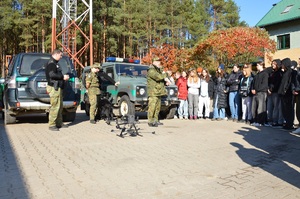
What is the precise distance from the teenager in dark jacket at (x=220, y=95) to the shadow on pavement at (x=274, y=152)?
7.65 ft

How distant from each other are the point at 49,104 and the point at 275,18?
29773 mm

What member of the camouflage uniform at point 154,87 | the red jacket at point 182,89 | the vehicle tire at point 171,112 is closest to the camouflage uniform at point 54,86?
the camouflage uniform at point 154,87

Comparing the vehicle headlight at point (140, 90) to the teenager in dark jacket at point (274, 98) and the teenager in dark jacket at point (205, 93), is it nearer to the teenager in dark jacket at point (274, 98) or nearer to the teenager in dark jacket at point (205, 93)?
the teenager in dark jacket at point (205, 93)

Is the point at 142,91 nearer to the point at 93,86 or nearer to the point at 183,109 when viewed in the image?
the point at 93,86

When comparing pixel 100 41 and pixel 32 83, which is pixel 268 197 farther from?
pixel 100 41

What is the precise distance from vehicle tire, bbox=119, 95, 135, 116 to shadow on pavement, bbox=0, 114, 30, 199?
14.0 ft

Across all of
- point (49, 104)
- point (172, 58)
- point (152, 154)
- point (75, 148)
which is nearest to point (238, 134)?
point (152, 154)

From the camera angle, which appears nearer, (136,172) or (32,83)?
(136,172)

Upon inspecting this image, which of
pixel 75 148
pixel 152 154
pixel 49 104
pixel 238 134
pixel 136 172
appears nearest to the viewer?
pixel 136 172

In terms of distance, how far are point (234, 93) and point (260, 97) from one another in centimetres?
116

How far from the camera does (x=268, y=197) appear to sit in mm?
3611

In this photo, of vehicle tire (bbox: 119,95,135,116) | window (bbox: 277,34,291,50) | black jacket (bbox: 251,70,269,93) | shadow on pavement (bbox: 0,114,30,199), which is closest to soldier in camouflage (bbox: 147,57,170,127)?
vehicle tire (bbox: 119,95,135,116)

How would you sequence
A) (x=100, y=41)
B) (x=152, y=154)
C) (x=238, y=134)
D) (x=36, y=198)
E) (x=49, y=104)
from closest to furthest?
(x=36, y=198), (x=152, y=154), (x=238, y=134), (x=49, y=104), (x=100, y=41)

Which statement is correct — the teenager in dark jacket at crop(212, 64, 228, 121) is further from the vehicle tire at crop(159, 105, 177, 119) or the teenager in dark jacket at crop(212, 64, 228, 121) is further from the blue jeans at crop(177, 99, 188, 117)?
the vehicle tire at crop(159, 105, 177, 119)
